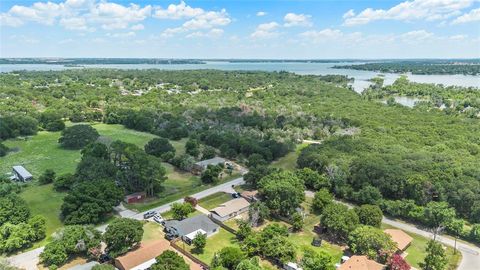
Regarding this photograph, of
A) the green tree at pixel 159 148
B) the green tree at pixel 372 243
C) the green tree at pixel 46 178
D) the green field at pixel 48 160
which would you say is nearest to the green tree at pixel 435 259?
the green tree at pixel 372 243

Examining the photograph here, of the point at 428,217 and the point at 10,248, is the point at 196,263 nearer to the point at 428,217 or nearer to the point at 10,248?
the point at 10,248

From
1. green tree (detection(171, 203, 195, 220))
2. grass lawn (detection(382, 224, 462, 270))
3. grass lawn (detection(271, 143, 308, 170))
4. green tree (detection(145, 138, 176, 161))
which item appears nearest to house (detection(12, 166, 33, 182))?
green tree (detection(145, 138, 176, 161))

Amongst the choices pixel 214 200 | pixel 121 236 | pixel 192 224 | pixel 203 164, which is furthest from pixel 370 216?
pixel 203 164

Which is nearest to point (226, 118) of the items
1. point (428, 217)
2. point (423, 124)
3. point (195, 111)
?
point (195, 111)

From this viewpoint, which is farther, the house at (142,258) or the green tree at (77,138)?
the green tree at (77,138)

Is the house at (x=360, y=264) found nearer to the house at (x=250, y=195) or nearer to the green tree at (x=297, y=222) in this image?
the green tree at (x=297, y=222)

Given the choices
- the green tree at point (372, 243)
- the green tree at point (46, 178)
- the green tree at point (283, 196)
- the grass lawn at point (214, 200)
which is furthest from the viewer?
the green tree at point (46, 178)

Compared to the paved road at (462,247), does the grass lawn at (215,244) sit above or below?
above
